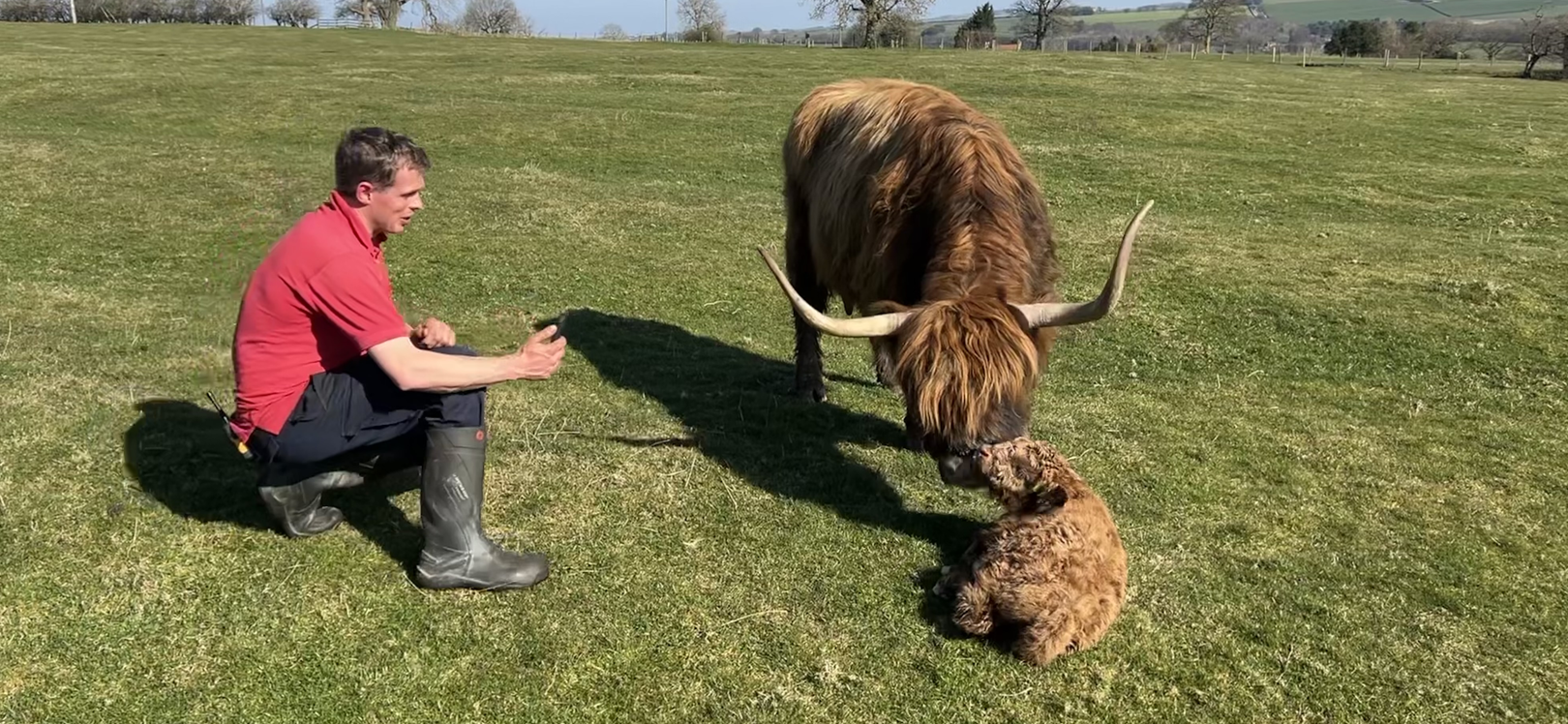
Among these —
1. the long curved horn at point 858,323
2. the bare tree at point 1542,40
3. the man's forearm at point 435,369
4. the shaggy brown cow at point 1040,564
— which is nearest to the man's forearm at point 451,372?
the man's forearm at point 435,369

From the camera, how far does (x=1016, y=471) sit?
13.7ft

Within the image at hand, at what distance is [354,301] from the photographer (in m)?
3.71

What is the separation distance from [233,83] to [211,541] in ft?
79.3

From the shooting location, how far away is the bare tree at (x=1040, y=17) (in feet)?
245

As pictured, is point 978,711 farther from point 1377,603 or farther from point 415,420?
point 415,420

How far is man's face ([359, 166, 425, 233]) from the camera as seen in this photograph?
Answer: 12.8ft

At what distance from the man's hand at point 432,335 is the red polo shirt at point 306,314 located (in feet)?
0.97

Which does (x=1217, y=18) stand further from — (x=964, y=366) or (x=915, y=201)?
(x=964, y=366)

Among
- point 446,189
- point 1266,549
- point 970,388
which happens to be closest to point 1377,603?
point 1266,549

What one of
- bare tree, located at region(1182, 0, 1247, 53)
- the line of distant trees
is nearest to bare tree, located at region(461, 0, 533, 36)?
the line of distant trees

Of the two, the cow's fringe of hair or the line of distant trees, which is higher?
the line of distant trees

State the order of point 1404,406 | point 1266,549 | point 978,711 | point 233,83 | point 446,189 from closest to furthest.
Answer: point 978,711 < point 1266,549 < point 1404,406 < point 446,189 < point 233,83

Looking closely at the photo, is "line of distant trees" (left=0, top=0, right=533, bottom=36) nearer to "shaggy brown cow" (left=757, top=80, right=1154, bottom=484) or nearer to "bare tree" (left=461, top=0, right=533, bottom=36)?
"bare tree" (left=461, top=0, right=533, bottom=36)

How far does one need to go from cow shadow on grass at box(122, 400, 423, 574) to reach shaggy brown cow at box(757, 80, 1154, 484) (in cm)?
223
